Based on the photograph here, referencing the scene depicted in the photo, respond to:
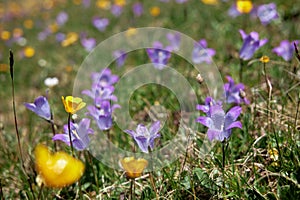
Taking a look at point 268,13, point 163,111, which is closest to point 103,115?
point 163,111

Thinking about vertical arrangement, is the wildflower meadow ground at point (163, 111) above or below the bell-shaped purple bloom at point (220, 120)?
below

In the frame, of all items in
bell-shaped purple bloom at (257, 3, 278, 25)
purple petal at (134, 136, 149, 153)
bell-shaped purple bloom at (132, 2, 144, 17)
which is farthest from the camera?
bell-shaped purple bloom at (132, 2, 144, 17)

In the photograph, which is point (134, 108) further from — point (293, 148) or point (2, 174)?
point (293, 148)

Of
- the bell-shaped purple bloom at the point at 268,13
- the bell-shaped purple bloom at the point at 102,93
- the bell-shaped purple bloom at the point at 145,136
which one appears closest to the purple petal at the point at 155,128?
the bell-shaped purple bloom at the point at 145,136

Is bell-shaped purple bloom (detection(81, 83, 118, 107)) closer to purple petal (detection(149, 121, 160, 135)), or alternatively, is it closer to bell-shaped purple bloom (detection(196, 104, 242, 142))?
purple petal (detection(149, 121, 160, 135))

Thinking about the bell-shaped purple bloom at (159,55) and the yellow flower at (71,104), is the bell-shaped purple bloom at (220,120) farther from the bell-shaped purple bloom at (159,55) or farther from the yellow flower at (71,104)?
the bell-shaped purple bloom at (159,55)

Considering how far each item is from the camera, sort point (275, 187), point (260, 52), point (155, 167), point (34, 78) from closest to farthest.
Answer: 1. point (275, 187)
2. point (155, 167)
3. point (260, 52)
4. point (34, 78)

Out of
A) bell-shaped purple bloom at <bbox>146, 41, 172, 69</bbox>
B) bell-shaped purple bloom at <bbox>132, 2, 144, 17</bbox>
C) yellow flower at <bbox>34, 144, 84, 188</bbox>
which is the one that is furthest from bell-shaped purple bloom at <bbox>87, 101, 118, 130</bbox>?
bell-shaped purple bloom at <bbox>132, 2, 144, 17</bbox>

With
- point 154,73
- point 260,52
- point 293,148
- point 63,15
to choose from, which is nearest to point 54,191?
point 293,148
